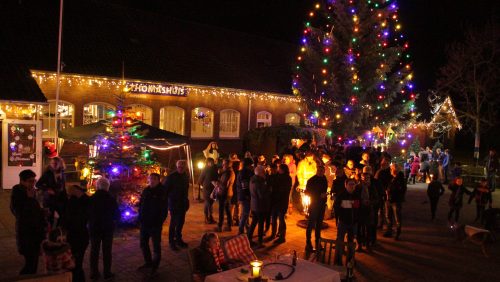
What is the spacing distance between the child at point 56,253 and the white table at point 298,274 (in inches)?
76.0

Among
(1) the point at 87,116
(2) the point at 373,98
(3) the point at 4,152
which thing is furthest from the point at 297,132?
(3) the point at 4,152

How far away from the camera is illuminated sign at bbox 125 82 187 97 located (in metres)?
18.5

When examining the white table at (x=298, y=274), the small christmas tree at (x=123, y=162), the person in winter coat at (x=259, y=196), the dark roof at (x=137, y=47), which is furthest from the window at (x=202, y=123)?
the white table at (x=298, y=274)

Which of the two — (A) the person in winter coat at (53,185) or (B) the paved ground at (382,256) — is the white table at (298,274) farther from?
(A) the person in winter coat at (53,185)

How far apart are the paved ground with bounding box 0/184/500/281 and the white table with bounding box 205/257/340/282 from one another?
2184 millimetres

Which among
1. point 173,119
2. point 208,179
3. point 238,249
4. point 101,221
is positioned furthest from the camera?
point 173,119

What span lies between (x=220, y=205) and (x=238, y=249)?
377 cm

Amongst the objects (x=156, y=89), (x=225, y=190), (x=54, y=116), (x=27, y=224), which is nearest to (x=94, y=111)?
(x=54, y=116)

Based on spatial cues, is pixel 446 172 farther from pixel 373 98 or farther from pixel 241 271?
pixel 241 271

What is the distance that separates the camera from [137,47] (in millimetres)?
20297

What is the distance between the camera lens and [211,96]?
21.6 m

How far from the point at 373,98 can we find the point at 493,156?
5.93 metres

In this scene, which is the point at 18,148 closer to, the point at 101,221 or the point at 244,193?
the point at 244,193

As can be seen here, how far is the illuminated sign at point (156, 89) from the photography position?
18.5m
